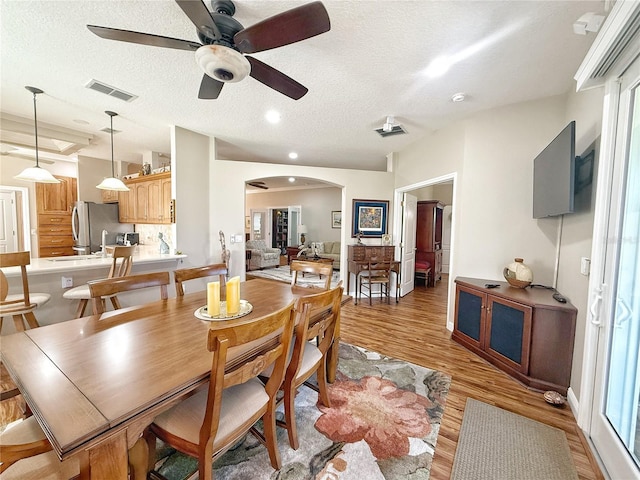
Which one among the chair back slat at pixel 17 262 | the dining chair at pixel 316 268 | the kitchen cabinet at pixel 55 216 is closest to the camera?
the chair back slat at pixel 17 262

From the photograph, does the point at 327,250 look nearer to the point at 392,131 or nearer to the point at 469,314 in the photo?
the point at 392,131

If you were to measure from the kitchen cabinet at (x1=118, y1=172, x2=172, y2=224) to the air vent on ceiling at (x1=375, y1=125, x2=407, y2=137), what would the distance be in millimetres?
3269

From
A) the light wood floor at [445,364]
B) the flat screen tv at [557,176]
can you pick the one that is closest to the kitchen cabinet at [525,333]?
the light wood floor at [445,364]

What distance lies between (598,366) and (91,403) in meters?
2.73

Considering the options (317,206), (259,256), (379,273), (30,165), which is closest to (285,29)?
(379,273)

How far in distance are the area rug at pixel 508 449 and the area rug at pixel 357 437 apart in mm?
192

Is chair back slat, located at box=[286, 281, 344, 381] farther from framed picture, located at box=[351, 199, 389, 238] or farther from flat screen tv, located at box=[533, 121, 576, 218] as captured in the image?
framed picture, located at box=[351, 199, 389, 238]

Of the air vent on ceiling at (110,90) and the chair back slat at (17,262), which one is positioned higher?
the air vent on ceiling at (110,90)

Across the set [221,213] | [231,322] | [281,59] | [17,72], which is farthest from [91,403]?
[221,213]

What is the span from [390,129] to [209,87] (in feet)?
7.75

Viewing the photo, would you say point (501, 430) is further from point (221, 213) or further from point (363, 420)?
point (221, 213)

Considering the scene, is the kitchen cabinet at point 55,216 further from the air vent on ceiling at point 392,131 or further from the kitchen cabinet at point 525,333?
the kitchen cabinet at point 525,333

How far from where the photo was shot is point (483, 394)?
2146 mm

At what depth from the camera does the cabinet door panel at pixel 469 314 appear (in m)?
2.78
